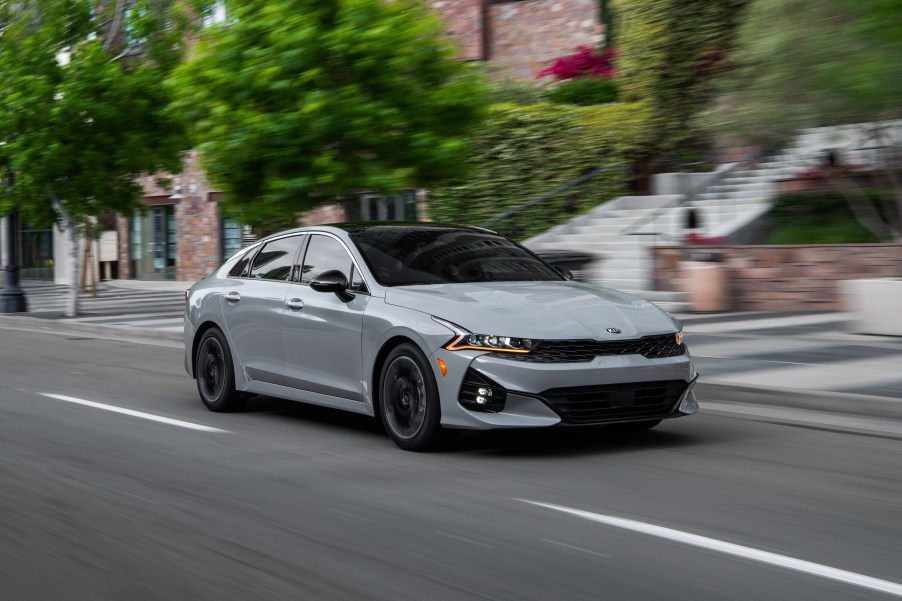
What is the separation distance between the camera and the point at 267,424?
8.94 metres

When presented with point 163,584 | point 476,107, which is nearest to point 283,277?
point 163,584

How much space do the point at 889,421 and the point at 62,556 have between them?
5818 mm

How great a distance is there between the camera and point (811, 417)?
8836 mm

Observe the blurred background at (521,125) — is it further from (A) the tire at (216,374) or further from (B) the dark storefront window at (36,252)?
(B) the dark storefront window at (36,252)

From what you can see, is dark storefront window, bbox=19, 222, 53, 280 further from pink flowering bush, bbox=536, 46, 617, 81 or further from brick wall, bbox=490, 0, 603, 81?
pink flowering bush, bbox=536, 46, 617, 81

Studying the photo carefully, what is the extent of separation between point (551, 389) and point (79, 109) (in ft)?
57.3

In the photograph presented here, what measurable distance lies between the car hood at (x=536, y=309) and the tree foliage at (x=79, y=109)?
15.7m

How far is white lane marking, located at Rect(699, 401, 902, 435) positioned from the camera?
8344mm

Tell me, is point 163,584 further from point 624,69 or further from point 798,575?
point 624,69

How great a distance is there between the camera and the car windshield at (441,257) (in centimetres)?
802

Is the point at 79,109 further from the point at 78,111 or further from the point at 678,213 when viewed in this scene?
the point at 678,213

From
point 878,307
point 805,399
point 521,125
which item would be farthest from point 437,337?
point 521,125

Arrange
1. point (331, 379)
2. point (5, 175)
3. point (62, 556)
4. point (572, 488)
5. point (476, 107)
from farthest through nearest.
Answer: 1. point (5, 175)
2. point (476, 107)
3. point (331, 379)
4. point (572, 488)
5. point (62, 556)

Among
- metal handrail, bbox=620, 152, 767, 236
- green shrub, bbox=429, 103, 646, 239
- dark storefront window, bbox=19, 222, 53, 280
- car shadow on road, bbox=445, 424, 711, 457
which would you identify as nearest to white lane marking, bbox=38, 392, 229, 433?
car shadow on road, bbox=445, 424, 711, 457
